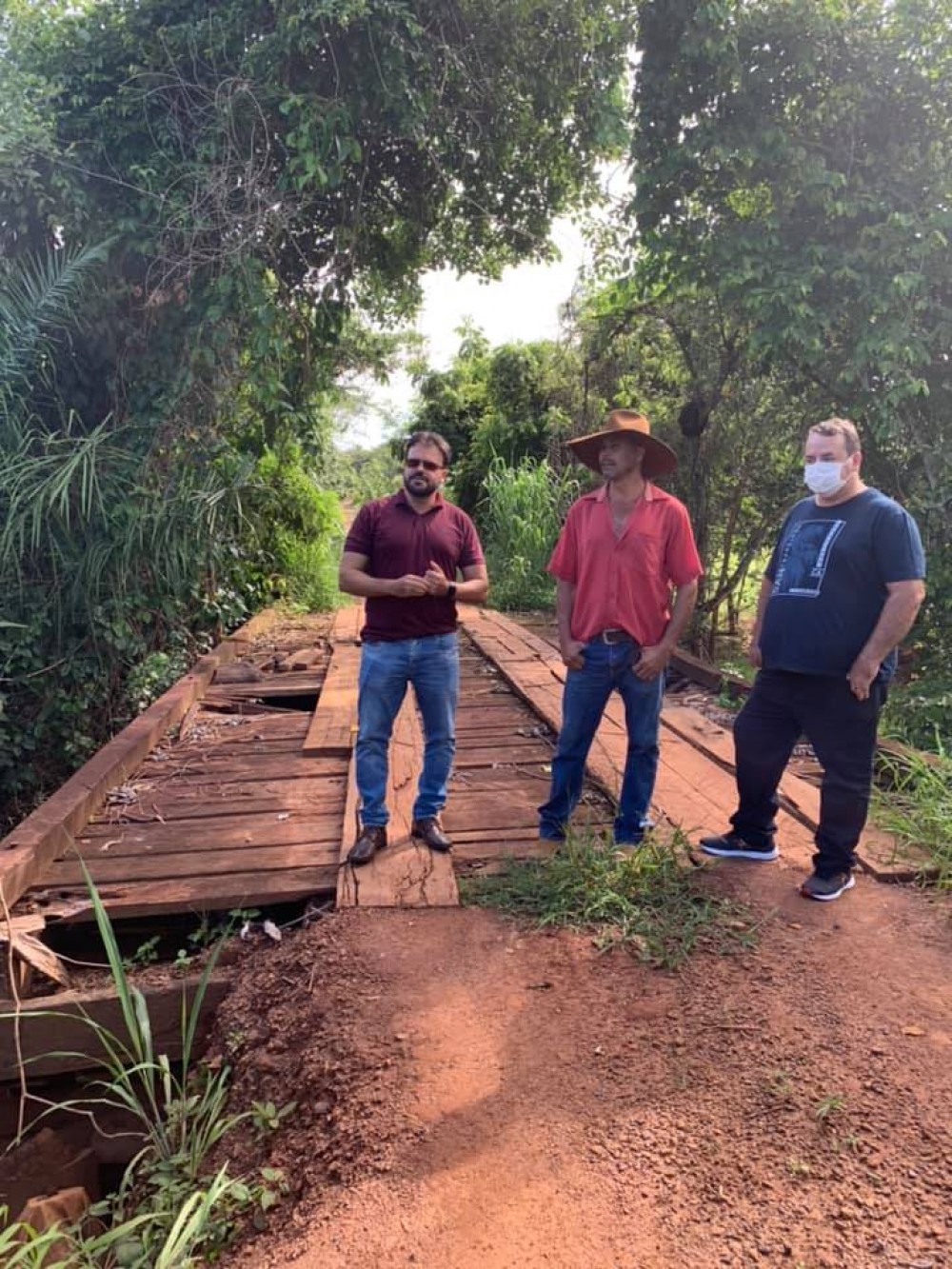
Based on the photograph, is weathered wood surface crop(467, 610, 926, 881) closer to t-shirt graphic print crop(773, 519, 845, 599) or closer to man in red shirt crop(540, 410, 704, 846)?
man in red shirt crop(540, 410, 704, 846)

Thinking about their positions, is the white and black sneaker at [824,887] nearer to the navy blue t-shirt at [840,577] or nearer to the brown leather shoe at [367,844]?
the navy blue t-shirt at [840,577]

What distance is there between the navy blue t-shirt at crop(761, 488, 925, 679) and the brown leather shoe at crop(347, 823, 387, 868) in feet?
5.78

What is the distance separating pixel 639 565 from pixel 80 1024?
2636 millimetres

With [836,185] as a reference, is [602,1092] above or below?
below

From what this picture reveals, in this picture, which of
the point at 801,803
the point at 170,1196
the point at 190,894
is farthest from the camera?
the point at 801,803

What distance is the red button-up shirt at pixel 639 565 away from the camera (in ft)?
10.7

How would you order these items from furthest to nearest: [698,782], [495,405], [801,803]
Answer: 1. [495,405]
2. [698,782]
3. [801,803]

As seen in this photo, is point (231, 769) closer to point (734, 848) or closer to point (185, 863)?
point (185, 863)

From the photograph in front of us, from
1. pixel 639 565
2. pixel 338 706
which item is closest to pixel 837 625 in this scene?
pixel 639 565

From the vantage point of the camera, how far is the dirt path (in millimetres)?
1744

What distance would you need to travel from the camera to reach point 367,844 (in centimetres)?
339

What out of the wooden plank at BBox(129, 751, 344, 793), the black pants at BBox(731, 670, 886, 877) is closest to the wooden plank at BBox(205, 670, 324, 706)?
the wooden plank at BBox(129, 751, 344, 793)

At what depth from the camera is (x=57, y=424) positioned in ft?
22.3

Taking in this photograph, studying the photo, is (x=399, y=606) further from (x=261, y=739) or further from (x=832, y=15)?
(x=832, y=15)
